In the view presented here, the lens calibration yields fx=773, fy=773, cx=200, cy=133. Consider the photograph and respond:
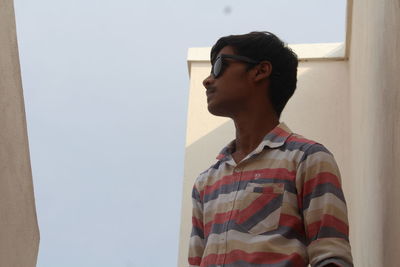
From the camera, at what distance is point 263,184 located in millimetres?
2143

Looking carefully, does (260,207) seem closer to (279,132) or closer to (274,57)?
(279,132)

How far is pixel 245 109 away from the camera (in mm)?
2385

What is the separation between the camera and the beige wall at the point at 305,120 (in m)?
5.85

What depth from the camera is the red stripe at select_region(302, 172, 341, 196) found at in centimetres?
206

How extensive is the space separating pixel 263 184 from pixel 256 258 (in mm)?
229

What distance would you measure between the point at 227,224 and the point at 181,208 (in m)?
3.91

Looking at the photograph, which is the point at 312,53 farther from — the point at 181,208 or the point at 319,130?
the point at 181,208

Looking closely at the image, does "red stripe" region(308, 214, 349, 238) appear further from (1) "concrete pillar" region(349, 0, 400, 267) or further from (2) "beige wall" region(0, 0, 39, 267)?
(2) "beige wall" region(0, 0, 39, 267)

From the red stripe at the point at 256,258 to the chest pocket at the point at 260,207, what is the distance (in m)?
0.08

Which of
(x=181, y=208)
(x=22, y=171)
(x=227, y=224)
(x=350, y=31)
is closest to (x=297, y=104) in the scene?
(x=350, y=31)

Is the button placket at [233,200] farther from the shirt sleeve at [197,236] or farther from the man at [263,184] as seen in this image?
the shirt sleeve at [197,236]

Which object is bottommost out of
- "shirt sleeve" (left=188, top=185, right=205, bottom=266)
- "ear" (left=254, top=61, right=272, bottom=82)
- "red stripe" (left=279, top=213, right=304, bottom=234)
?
"shirt sleeve" (left=188, top=185, right=205, bottom=266)

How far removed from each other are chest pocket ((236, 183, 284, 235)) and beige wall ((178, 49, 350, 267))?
360 centimetres

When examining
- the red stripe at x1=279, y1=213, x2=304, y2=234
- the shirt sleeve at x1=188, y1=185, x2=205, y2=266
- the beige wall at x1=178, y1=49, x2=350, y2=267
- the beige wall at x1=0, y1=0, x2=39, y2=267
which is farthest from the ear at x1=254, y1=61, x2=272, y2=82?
the beige wall at x1=178, y1=49, x2=350, y2=267
